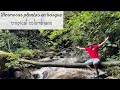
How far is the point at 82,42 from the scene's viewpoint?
736 centimetres

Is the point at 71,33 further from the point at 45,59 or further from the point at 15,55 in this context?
the point at 15,55

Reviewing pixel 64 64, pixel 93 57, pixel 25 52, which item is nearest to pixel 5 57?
pixel 25 52

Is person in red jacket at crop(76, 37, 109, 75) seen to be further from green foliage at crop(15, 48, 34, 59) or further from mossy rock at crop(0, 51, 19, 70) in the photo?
mossy rock at crop(0, 51, 19, 70)

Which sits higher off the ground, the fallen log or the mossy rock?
the mossy rock

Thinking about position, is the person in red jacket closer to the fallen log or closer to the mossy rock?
the fallen log

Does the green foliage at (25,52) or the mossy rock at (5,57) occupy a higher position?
the green foliage at (25,52)

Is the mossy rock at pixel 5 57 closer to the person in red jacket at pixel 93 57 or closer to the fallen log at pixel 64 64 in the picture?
the fallen log at pixel 64 64

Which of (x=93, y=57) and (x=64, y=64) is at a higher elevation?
(x=93, y=57)

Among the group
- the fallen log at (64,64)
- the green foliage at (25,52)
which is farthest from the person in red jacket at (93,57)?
the green foliage at (25,52)

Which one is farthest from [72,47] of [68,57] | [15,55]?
[15,55]

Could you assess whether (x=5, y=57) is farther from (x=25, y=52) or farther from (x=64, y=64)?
(x=64, y=64)

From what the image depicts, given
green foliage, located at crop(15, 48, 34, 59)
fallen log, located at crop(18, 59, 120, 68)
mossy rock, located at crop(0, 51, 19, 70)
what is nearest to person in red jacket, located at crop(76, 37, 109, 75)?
fallen log, located at crop(18, 59, 120, 68)

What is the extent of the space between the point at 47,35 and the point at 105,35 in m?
1.30
